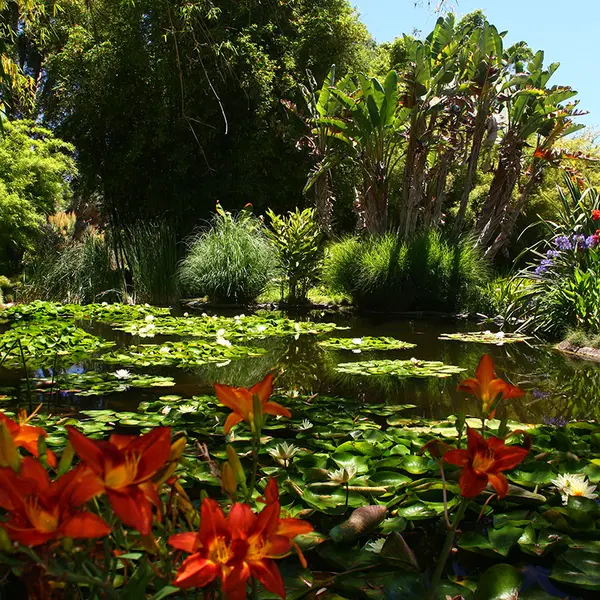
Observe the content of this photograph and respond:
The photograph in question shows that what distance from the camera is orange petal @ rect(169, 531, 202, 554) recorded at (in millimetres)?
447

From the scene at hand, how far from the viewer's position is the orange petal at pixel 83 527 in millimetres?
393

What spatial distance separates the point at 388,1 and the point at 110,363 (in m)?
2.62

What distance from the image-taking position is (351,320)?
6500mm

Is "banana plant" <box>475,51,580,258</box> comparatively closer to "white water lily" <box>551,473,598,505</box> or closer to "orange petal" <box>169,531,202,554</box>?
"white water lily" <box>551,473,598,505</box>

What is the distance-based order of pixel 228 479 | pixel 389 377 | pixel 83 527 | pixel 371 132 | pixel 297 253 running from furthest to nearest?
pixel 371 132, pixel 297 253, pixel 389 377, pixel 228 479, pixel 83 527

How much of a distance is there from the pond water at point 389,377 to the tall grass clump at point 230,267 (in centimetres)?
275

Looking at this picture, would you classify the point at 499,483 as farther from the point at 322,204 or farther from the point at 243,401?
the point at 322,204

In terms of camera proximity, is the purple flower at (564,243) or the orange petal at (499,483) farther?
the purple flower at (564,243)

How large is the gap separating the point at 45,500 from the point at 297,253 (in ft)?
23.4

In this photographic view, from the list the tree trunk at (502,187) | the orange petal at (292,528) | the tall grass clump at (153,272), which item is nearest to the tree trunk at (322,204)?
the tree trunk at (502,187)

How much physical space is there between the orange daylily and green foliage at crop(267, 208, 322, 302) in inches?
276

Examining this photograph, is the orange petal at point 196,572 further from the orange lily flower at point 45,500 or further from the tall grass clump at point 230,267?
the tall grass clump at point 230,267

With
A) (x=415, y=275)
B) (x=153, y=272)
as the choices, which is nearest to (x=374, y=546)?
(x=415, y=275)

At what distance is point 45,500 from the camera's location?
1.38 ft
